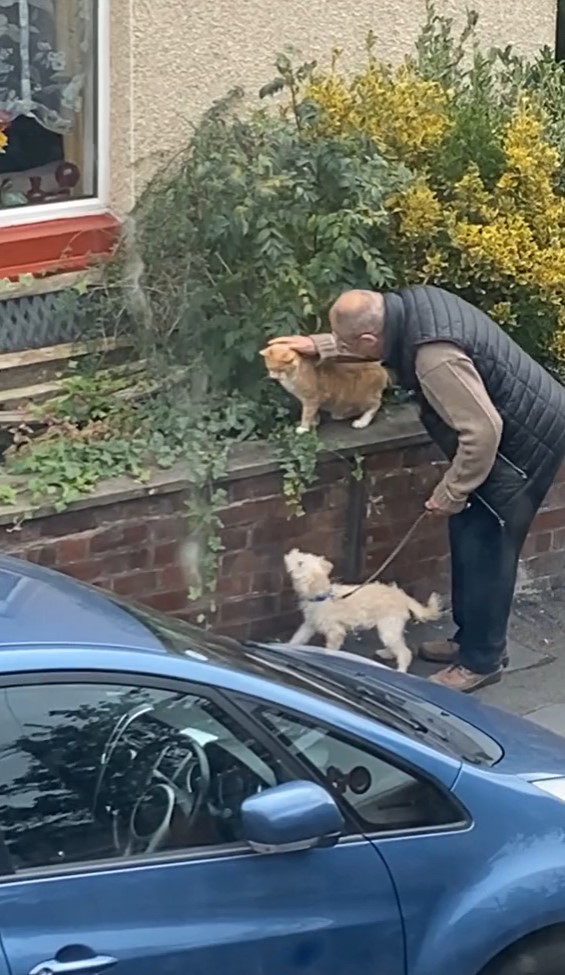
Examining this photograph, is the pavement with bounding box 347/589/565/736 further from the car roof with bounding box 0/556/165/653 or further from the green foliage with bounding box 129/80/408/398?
the car roof with bounding box 0/556/165/653

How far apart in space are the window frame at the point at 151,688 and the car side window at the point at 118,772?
1 cm

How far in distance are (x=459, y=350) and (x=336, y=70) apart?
8.12 feet

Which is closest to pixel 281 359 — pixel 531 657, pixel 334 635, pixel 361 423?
pixel 361 423

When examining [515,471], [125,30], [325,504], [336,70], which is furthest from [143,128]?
[515,471]

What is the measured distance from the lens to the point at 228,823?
3.56 meters

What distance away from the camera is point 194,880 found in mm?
3471

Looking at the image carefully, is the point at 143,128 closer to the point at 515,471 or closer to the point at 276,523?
the point at 276,523

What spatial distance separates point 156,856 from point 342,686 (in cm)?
96

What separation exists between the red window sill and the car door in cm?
414

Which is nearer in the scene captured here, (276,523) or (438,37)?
(276,523)

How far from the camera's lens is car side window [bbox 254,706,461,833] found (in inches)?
145

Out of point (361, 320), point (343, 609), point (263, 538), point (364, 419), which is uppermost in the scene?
point (361, 320)

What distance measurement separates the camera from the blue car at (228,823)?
3359mm

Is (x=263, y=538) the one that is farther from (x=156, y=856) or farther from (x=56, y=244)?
(x=156, y=856)
